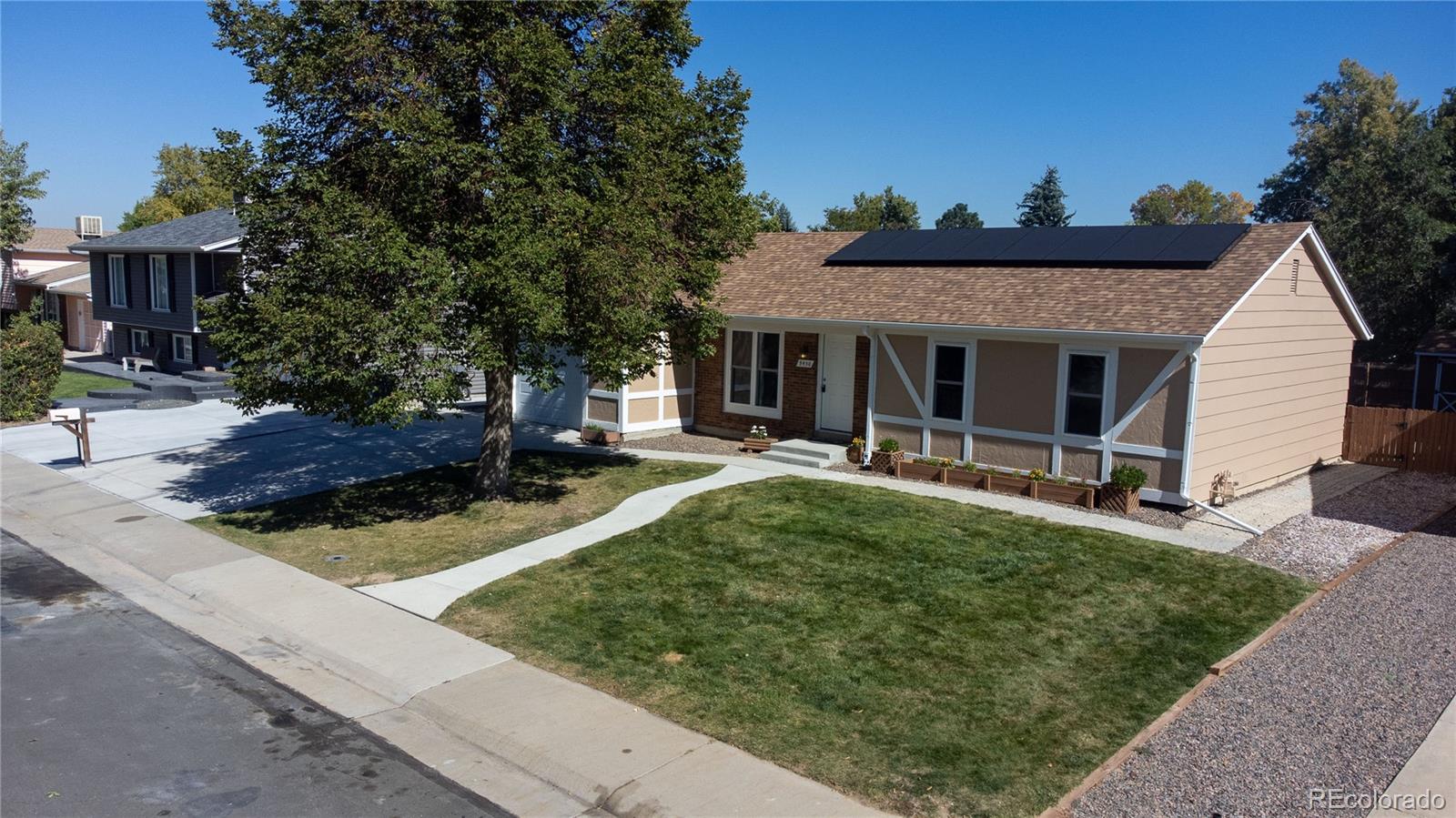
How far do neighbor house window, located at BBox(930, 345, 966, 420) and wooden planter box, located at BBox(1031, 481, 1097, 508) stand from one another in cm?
188

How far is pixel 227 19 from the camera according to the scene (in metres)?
12.0

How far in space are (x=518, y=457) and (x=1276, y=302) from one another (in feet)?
43.5

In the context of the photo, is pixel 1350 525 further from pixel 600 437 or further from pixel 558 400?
pixel 558 400

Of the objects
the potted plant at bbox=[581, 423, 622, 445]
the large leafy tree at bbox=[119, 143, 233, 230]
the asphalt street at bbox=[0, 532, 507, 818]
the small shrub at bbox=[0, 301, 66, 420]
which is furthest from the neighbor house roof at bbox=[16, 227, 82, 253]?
the asphalt street at bbox=[0, 532, 507, 818]

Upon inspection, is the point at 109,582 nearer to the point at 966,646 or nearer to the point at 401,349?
the point at 401,349

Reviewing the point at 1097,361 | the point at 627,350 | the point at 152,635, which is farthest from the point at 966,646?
the point at 152,635

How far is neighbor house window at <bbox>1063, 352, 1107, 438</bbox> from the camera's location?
46.2ft

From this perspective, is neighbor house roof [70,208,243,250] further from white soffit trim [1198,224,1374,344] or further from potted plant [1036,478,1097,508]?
white soffit trim [1198,224,1374,344]

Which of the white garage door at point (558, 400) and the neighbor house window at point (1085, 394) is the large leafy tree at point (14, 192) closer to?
the white garage door at point (558, 400)

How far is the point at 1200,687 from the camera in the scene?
7922 millimetres

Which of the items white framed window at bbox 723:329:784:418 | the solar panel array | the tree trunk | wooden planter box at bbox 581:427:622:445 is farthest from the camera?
wooden planter box at bbox 581:427:622:445

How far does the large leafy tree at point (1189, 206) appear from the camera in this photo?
71.4 meters

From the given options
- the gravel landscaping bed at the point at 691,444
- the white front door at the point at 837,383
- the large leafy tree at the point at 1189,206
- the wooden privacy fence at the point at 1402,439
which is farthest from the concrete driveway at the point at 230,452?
the large leafy tree at the point at 1189,206

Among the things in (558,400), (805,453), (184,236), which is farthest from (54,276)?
(805,453)
